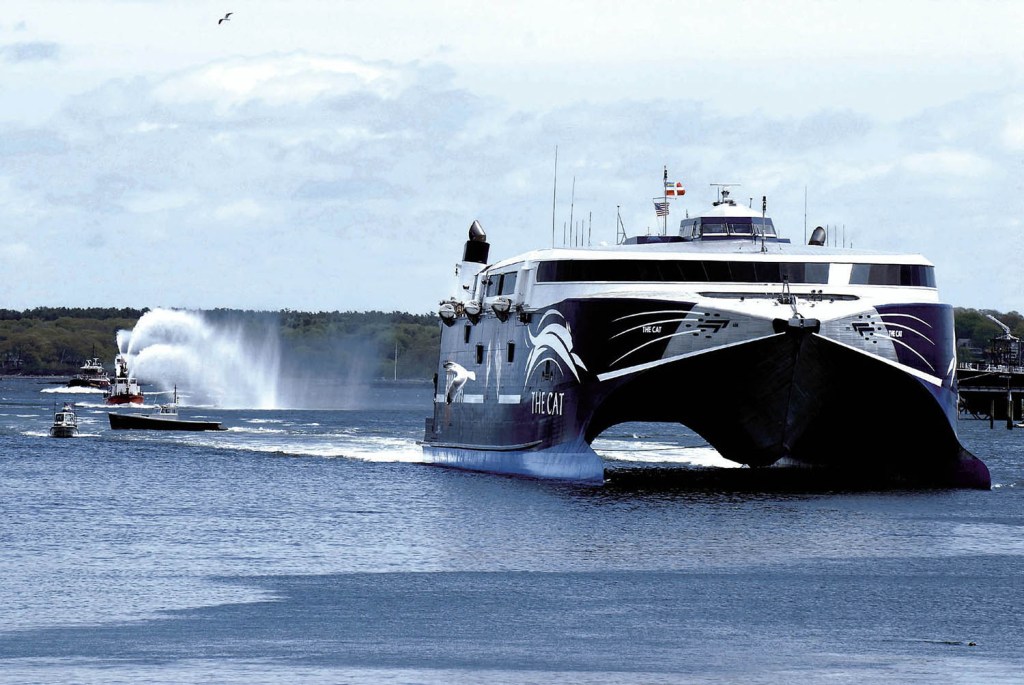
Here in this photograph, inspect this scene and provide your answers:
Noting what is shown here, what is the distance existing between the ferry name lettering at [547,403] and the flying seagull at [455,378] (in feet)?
28.9

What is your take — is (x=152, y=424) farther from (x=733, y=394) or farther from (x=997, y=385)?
(x=997, y=385)

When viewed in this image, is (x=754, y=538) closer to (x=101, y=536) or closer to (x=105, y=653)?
(x=101, y=536)

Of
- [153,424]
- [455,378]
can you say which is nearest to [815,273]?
[455,378]

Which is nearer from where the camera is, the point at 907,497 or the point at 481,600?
the point at 481,600

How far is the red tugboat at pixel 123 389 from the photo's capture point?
167500 millimetres

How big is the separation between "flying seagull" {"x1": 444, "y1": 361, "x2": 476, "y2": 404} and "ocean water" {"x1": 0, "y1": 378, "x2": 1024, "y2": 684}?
13.7 ft

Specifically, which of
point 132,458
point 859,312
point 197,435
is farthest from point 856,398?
point 197,435

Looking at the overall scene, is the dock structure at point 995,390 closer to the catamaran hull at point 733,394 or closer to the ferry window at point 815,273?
the catamaran hull at point 733,394

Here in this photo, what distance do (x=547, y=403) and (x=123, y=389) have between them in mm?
129943

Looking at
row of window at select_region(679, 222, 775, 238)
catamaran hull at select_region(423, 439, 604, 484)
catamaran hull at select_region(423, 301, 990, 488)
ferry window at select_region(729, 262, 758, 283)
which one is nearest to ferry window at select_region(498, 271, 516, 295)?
catamaran hull at select_region(423, 301, 990, 488)

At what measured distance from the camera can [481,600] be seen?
32.5 m

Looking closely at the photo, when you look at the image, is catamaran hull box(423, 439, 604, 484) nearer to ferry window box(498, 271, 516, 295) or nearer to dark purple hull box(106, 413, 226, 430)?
ferry window box(498, 271, 516, 295)

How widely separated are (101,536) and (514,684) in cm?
2457

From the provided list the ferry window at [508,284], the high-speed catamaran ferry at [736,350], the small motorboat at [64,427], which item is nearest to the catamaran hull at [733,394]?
the high-speed catamaran ferry at [736,350]
